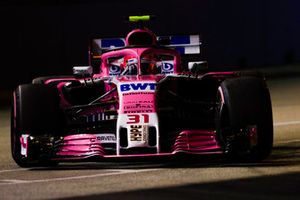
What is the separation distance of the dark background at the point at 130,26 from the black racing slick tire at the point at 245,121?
14.8m

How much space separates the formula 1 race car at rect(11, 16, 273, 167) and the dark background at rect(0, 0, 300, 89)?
1362 centimetres

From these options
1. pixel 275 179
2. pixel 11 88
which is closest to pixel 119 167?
pixel 275 179

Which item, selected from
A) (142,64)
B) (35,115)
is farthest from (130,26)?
(35,115)

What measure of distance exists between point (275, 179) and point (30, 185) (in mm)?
2390

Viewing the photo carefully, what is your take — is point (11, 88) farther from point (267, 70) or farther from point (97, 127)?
point (97, 127)

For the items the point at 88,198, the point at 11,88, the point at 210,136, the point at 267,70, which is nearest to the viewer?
the point at 88,198

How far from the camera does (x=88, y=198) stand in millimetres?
9031

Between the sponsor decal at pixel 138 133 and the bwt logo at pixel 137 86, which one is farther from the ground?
the bwt logo at pixel 137 86

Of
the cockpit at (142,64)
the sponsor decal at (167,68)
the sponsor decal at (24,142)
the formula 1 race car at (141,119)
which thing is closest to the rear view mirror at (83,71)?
the cockpit at (142,64)

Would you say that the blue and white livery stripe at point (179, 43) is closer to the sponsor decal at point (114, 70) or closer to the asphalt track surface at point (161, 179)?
the sponsor decal at point (114, 70)

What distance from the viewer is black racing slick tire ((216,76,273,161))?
35.5ft

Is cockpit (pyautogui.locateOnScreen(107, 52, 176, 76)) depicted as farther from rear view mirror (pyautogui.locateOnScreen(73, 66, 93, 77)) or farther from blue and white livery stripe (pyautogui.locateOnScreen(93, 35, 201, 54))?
blue and white livery stripe (pyautogui.locateOnScreen(93, 35, 201, 54))

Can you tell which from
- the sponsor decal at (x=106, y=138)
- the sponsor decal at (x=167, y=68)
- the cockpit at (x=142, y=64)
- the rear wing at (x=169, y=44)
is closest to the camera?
the sponsor decal at (x=106, y=138)

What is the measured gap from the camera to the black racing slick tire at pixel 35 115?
36.5 feet
